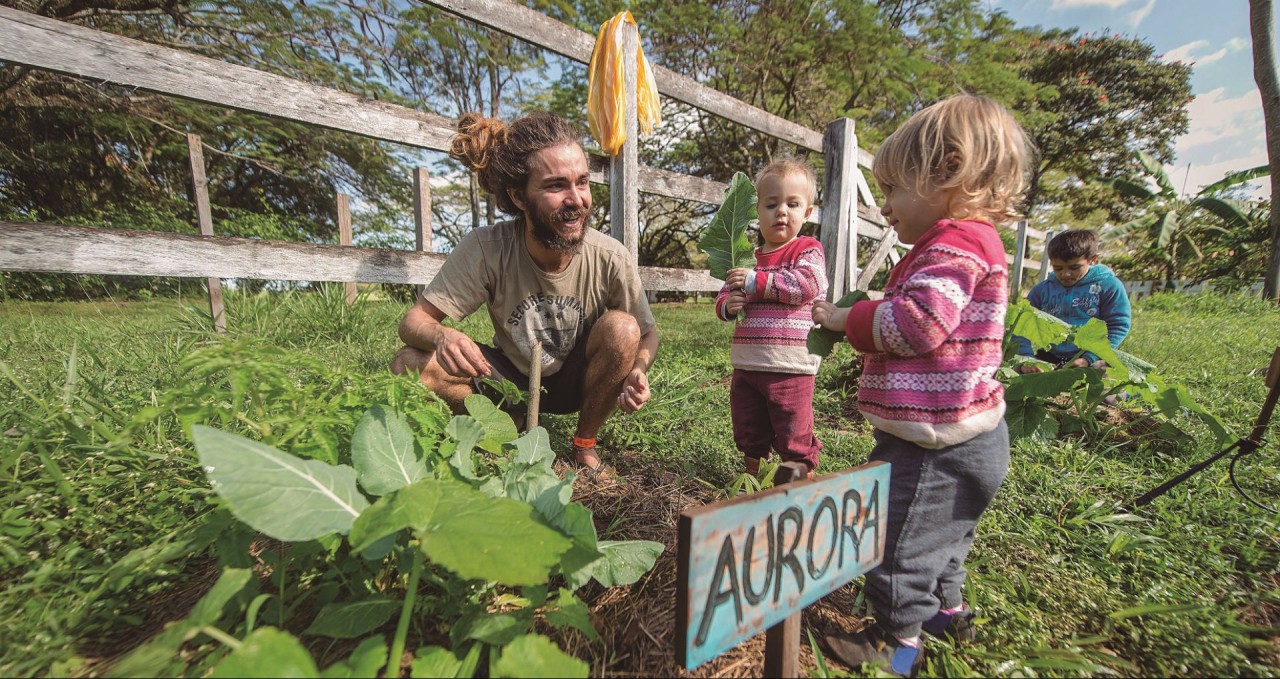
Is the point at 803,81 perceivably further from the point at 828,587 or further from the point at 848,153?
the point at 828,587

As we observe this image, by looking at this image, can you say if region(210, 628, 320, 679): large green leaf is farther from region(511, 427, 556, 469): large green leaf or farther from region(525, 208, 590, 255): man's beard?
region(525, 208, 590, 255): man's beard

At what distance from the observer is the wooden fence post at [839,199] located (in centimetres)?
455

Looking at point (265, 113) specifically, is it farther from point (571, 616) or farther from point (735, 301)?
point (571, 616)

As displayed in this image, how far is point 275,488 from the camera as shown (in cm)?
81

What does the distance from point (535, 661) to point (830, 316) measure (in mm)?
1049

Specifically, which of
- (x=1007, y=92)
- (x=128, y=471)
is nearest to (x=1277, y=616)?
(x=128, y=471)

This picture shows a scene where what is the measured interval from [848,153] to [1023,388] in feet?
10.3

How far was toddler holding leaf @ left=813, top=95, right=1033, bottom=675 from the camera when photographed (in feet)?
3.57

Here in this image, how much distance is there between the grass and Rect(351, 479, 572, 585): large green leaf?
1.11 ft

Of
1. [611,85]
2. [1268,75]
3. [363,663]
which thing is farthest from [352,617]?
[1268,75]

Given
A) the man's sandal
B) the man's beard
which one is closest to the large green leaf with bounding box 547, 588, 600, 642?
the man's sandal

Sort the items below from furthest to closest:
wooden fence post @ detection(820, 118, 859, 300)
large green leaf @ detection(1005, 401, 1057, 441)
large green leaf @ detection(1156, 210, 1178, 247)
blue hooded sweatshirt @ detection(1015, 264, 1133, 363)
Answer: large green leaf @ detection(1156, 210, 1178, 247) < wooden fence post @ detection(820, 118, 859, 300) < blue hooded sweatshirt @ detection(1015, 264, 1133, 363) < large green leaf @ detection(1005, 401, 1057, 441)

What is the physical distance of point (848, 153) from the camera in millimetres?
4562

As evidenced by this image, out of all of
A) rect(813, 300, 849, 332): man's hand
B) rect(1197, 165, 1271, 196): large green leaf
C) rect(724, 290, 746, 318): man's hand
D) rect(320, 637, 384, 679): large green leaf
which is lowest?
rect(320, 637, 384, 679): large green leaf
